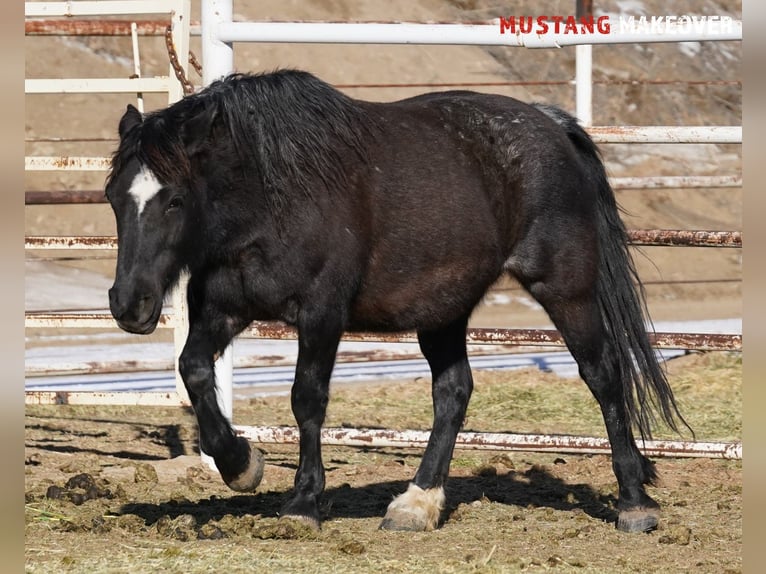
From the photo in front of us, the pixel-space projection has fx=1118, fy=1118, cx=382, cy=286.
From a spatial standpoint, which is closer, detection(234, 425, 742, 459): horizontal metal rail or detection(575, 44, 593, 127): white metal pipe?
detection(234, 425, 742, 459): horizontal metal rail

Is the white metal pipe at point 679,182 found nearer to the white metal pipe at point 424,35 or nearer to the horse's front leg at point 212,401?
the white metal pipe at point 424,35

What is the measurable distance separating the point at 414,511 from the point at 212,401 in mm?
899

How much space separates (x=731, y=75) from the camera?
20.8m

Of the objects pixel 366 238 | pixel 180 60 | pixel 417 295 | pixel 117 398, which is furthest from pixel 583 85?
pixel 117 398

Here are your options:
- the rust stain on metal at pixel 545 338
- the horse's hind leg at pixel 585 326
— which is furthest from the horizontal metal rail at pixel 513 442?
the horse's hind leg at pixel 585 326

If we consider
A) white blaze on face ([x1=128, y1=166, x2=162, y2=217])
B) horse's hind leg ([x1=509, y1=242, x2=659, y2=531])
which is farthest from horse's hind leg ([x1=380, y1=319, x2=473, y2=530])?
white blaze on face ([x1=128, y1=166, x2=162, y2=217])

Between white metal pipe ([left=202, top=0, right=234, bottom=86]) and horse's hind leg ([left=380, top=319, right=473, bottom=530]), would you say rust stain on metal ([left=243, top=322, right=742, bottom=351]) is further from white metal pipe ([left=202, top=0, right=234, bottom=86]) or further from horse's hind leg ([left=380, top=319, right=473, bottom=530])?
white metal pipe ([left=202, top=0, right=234, bottom=86])

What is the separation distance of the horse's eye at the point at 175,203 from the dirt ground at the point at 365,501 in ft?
3.70

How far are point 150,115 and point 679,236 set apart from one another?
2850 millimetres

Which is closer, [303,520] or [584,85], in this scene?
[303,520]

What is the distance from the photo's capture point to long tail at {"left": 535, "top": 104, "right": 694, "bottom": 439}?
4820 millimetres

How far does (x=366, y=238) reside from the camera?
424 centimetres

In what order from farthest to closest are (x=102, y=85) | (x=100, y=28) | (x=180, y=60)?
(x=100, y=28) < (x=102, y=85) < (x=180, y=60)

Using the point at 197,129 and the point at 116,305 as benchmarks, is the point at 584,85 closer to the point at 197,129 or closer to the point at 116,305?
the point at 197,129
